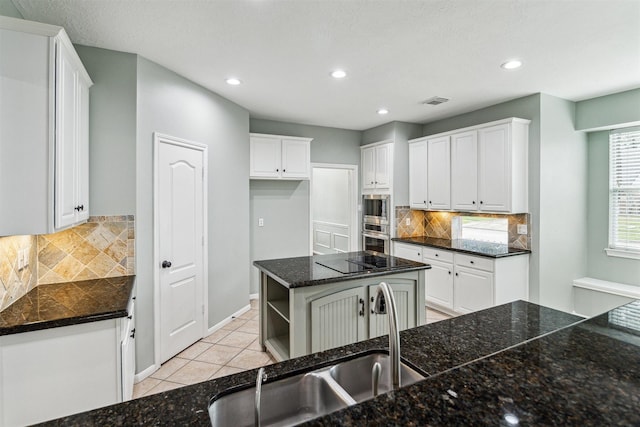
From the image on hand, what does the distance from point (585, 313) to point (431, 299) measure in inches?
70.7

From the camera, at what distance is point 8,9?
1986 mm

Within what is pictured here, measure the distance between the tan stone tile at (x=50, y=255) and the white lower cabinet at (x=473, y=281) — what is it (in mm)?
4051

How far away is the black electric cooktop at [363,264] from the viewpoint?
2.76 m

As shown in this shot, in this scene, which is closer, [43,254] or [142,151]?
[43,254]

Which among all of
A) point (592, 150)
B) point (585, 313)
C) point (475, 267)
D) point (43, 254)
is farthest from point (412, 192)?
point (43, 254)

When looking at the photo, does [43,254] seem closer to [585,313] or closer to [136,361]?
[136,361]

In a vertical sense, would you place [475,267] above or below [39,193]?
below

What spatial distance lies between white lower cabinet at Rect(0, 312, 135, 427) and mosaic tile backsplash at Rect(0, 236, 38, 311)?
0.38 metres

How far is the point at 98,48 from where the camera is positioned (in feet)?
8.54

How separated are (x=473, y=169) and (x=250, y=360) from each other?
3490mm

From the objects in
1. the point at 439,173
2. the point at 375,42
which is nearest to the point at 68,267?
the point at 375,42

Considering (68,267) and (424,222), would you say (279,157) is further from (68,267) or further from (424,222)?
(68,267)

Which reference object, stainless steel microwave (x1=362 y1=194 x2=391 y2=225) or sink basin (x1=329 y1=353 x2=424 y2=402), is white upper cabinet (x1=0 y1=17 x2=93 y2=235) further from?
stainless steel microwave (x1=362 y1=194 x2=391 y2=225)

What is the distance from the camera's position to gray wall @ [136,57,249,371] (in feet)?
9.09
